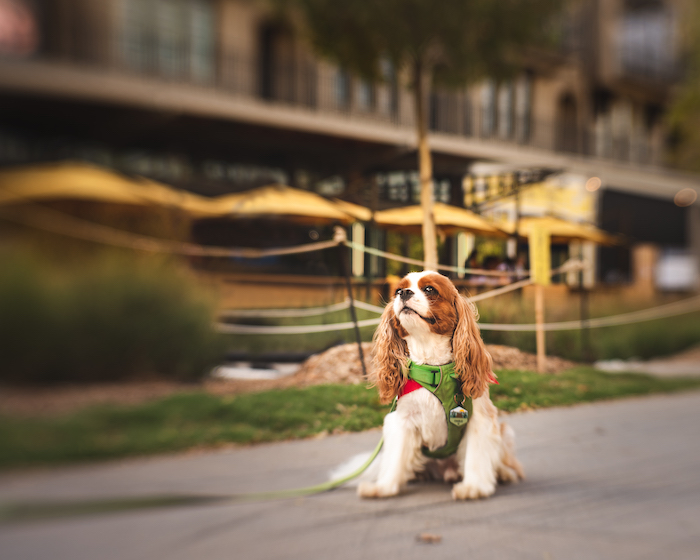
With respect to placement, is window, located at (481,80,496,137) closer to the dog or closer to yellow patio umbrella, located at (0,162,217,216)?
the dog

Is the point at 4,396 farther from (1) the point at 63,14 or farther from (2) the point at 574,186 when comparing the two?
(2) the point at 574,186

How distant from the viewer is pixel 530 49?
2.08 meters

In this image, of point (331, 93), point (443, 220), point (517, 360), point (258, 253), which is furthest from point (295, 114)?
point (517, 360)

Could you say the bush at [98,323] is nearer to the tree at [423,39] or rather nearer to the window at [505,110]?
the tree at [423,39]

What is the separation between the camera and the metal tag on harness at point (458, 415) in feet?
5.75

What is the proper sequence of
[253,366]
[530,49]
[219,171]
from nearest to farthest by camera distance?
[219,171] < [253,366] < [530,49]

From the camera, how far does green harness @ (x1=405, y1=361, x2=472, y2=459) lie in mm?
1692

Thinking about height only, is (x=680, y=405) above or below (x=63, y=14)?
below

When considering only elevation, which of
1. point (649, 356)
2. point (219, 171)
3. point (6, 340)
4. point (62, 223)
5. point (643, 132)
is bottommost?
point (649, 356)

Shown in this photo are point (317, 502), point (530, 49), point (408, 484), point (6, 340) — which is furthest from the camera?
point (530, 49)

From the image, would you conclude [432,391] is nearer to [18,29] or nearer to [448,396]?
[448,396]

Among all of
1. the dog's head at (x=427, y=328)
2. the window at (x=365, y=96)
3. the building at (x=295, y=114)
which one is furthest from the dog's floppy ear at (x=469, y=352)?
the window at (x=365, y=96)

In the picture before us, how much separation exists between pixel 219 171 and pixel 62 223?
0.37 metres

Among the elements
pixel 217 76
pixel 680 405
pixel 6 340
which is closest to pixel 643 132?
pixel 680 405
